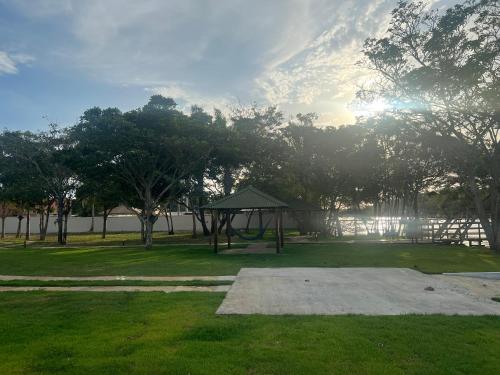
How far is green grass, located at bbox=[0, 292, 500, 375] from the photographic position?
4835 mm

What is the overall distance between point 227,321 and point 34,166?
29570 mm

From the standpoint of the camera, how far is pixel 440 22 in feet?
66.8

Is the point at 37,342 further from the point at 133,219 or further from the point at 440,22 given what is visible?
the point at 133,219

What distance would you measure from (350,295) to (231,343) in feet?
14.4

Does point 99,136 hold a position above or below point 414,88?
below

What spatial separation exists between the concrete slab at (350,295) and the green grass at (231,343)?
644 millimetres

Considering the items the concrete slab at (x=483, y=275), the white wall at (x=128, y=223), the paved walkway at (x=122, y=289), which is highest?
the white wall at (x=128, y=223)

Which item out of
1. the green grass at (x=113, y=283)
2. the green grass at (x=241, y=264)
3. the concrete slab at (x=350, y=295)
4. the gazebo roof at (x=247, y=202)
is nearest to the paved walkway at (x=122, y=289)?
the green grass at (x=113, y=283)

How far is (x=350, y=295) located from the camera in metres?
9.32

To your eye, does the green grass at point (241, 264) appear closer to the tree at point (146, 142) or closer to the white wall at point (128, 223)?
the tree at point (146, 142)

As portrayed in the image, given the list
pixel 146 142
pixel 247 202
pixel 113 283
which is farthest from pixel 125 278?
pixel 146 142

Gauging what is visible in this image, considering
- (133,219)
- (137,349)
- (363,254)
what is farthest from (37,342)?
(133,219)

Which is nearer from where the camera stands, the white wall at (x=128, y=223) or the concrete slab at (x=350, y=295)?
the concrete slab at (x=350, y=295)

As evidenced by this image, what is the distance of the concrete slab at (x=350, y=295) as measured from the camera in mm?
7855
